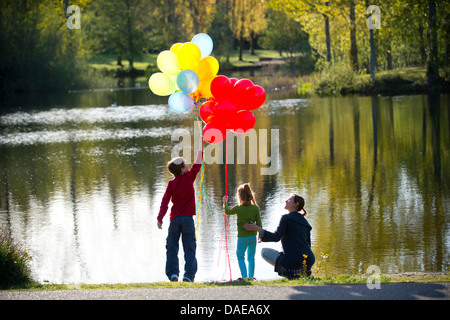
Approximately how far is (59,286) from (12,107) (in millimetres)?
32677

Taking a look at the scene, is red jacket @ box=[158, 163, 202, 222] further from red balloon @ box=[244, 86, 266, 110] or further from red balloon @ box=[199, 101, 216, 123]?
red balloon @ box=[244, 86, 266, 110]

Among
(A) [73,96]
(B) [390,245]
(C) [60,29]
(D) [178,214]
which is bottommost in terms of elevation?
(B) [390,245]

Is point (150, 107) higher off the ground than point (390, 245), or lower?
higher

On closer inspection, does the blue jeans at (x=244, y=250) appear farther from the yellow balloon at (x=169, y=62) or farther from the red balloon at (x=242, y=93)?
the yellow balloon at (x=169, y=62)

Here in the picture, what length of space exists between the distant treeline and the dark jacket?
26.4 meters

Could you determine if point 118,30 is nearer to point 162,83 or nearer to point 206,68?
point 162,83

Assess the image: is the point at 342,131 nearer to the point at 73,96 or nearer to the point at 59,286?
the point at 59,286

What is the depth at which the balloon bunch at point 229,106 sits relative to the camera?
28.2ft

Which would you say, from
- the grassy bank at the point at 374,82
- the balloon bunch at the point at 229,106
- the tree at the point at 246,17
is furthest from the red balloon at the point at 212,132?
the tree at the point at 246,17

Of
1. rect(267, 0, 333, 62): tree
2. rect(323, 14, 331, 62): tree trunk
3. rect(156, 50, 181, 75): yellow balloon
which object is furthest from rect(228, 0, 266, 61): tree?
rect(156, 50, 181, 75): yellow balloon

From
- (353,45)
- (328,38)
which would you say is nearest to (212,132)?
(353,45)

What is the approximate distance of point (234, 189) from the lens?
1457cm

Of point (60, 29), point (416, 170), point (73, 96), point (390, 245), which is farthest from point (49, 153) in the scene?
point (60, 29)

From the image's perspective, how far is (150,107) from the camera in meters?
34.5
